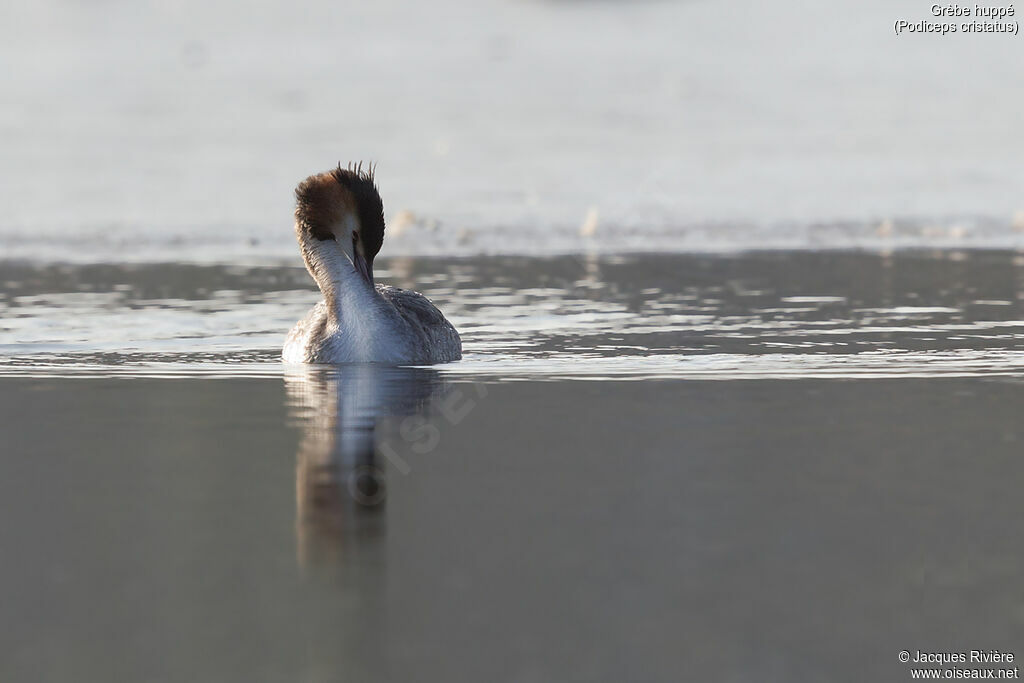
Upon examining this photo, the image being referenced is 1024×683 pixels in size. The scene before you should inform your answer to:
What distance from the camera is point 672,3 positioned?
49094 mm

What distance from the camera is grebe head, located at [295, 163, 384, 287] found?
42.9ft

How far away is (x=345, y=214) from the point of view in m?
13.4

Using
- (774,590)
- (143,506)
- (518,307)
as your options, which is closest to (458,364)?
(518,307)

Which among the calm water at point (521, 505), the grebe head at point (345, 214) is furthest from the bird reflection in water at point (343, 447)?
the grebe head at point (345, 214)

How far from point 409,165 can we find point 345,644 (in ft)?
88.8

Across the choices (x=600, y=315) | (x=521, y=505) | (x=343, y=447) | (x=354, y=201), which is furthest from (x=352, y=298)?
(x=521, y=505)

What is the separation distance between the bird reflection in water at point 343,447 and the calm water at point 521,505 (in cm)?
3

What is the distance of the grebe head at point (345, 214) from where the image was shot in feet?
42.9

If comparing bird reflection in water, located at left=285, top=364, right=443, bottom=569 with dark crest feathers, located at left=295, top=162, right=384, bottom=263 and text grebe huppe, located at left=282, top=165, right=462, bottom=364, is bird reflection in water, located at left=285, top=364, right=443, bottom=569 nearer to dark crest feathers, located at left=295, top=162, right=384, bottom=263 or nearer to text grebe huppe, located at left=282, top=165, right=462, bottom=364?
text grebe huppe, located at left=282, top=165, right=462, bottom=364

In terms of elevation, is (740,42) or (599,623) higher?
(740,42)

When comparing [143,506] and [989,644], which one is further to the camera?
[143,506]

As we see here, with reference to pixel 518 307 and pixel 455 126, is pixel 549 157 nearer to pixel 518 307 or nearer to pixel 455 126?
pixel 455 126

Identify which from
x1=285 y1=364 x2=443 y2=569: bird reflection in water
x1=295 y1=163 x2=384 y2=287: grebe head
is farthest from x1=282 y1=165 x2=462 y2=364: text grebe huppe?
x1=285 y1=364 x2=443 y2=569: bird reflection in water

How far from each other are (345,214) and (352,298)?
0.74 m
